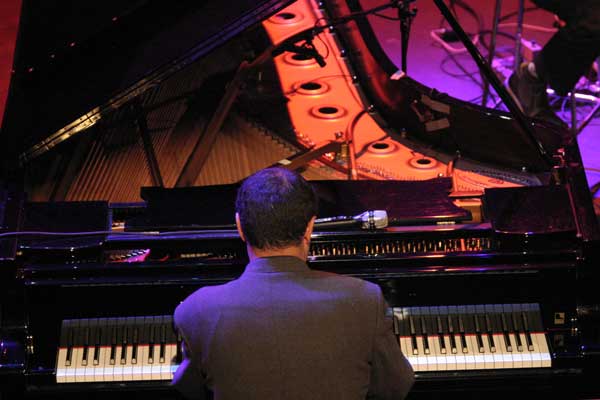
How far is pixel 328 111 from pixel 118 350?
68.9 inches

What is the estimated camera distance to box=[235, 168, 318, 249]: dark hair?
2350 millimetres

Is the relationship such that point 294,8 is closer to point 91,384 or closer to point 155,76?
point 155,76

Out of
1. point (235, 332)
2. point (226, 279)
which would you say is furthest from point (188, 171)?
point (235, 332)

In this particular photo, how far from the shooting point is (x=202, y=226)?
10.6 ft

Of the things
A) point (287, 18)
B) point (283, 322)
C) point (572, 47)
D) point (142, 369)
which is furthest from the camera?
point (572, 47)

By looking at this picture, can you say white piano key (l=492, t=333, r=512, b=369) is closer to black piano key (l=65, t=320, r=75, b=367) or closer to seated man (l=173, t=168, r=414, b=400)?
seated man (l=173, t=168, r=414, b=400)

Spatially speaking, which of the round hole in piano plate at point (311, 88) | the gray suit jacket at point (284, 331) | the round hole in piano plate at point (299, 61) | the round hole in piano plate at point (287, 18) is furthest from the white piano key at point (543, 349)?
the round hole in piano plate at point (287, 18)

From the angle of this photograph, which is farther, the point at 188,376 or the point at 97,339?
the point at 97,339

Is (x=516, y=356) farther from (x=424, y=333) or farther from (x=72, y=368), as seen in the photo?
(x=72, y=368)

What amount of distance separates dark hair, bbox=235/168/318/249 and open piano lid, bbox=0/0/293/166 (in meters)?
1.25

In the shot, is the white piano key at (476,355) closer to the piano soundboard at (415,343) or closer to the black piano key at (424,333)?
the piano soundboard at (415,343)

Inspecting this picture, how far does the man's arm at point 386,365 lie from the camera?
2359 mm

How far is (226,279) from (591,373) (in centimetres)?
140

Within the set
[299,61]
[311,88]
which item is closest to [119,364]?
[311,88]
